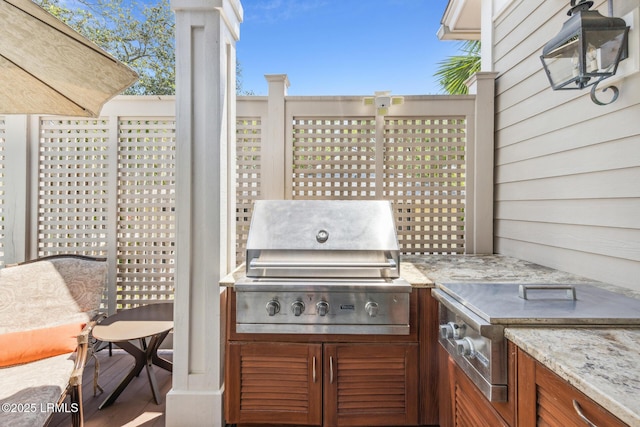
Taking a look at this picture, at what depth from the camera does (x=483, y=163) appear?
2668 millimetres

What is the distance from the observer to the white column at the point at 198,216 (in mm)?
1928

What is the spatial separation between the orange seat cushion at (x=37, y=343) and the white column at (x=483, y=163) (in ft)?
10.5

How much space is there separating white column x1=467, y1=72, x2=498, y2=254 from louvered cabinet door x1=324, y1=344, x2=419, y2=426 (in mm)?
1421

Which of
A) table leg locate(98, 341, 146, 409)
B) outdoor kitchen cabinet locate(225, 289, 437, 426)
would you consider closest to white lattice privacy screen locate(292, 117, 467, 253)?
outdoor kitchen cabinet locate(225, 289, 437, 426)

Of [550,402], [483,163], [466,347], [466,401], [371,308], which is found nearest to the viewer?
[550,402]

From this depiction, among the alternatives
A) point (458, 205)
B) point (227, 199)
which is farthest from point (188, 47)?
point (458, 205)

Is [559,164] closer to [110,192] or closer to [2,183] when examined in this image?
[110,192]

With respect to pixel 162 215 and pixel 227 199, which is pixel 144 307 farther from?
pixel 227 199

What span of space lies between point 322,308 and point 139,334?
1464 millimetres

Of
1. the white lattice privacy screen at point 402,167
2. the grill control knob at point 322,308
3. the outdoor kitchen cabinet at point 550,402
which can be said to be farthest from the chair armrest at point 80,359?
the outdoor kitchen cabinet at point 550,402

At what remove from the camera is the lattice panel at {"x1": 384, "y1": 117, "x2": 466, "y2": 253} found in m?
2.71

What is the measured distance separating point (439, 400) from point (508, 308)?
2.78 ft

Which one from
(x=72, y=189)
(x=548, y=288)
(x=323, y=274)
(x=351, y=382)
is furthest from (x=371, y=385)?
(x=72, y=189)

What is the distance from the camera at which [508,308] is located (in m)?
1.25
